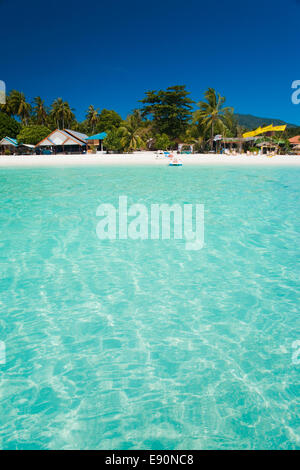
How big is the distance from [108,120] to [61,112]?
28.9ft

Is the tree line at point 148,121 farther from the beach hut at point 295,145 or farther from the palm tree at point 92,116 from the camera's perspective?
the beach hut at point 295,145

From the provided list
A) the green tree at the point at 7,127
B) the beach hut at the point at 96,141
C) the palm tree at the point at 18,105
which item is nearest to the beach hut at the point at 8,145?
the green tree at the point at 7,127

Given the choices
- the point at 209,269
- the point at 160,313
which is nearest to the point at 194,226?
the point at 209,269

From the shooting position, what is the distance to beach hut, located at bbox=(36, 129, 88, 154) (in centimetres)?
4094

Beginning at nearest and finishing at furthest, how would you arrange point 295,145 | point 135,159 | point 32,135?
point 135,159 < point 32,135 < point 295,145

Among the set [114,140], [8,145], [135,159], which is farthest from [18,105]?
[135,159]

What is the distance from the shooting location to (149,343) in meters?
3.36

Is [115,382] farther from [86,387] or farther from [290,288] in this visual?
[290,288]

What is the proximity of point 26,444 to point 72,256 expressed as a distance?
376cm

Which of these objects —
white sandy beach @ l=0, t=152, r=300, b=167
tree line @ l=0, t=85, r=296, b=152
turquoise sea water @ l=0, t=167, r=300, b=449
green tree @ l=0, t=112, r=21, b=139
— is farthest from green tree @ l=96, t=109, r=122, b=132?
turquoise sea water @ l=0, t=167, r=300, b=449

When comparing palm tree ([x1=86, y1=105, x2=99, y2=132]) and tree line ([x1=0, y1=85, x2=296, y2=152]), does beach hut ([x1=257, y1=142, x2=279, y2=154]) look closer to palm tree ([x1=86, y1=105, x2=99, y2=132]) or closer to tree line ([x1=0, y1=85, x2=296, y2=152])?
tree line ([x1=0, y1=85, x2=296, y2=152])

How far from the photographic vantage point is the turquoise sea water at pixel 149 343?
242 centimetres

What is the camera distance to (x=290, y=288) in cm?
459

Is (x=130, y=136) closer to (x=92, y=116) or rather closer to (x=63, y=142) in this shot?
(x=63, y=142)
